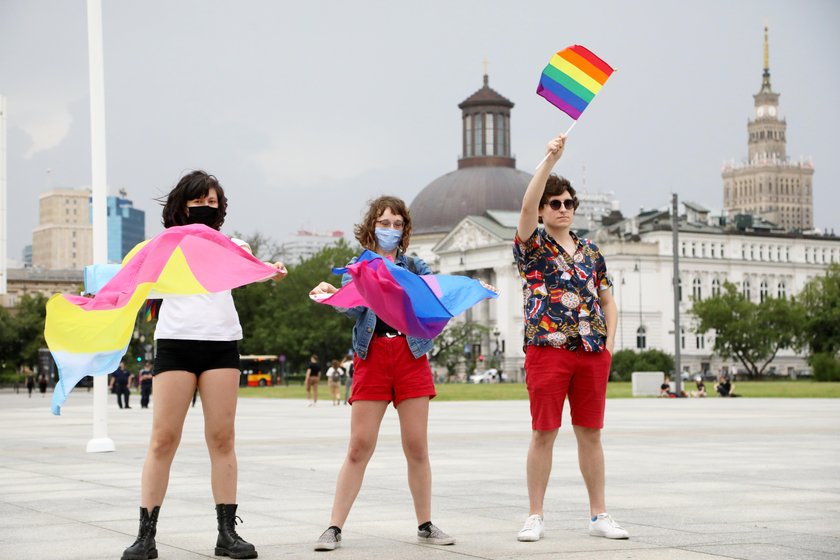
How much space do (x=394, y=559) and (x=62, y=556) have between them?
1891 mm

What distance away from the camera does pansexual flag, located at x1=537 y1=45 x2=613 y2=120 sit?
870 cm

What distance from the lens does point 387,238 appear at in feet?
27.1

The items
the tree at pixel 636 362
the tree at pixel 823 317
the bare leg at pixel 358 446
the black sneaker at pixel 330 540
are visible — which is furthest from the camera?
the tree at pixel 636 362

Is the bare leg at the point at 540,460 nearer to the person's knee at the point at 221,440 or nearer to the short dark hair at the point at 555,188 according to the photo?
the short dark hair at the point at 555,188

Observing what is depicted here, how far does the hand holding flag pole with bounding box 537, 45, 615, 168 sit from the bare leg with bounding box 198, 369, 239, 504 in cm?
275

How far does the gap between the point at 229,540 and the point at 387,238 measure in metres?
2.02

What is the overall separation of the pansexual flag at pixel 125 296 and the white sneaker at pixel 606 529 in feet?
8.11

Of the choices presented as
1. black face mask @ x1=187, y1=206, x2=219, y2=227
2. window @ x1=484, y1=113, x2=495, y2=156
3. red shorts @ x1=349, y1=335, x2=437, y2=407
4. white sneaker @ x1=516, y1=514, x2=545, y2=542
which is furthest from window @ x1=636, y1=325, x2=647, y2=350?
black face mask @ x1=187, y1=206, x2=219, y2=227

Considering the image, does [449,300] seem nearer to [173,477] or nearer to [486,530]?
[486,530]

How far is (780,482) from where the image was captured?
1198 centimetres

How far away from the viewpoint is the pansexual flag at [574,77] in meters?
8.70

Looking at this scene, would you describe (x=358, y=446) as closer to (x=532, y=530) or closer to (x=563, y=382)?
(x=532, y=530)

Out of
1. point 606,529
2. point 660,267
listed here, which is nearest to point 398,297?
point 606,529

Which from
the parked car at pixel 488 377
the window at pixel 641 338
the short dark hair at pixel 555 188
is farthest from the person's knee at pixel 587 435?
the window at pixel 641 338
